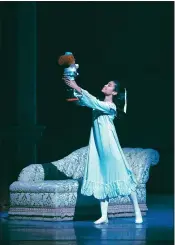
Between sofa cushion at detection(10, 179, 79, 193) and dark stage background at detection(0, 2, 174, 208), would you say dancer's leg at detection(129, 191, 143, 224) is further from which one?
dark stage background at detection(0, 2, 174, 208)

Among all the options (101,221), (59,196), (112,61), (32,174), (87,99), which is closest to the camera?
(87,99)

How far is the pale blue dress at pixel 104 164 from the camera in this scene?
7328 millimetres

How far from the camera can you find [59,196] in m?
7.63

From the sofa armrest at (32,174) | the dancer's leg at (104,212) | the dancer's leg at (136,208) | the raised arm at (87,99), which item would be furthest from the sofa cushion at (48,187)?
the raised arm at (87,99)

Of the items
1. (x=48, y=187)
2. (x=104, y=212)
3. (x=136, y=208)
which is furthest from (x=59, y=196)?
(x=136, y=208)

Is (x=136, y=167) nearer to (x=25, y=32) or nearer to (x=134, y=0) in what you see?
(x=25, y=32)

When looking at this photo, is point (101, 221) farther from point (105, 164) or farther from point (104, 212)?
point (105, 164)

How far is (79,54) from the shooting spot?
10398 mm

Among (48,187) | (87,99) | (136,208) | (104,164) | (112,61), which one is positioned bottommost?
(136,208)

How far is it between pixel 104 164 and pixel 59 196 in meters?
0.59

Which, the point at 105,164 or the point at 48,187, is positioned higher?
the point at 105,164

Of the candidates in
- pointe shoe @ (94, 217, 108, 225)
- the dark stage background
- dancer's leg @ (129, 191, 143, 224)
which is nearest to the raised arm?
dancer's leg @ (129, 191, 143, 224)

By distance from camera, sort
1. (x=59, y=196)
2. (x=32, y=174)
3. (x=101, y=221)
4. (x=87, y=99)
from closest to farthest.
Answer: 1. (x=87, y=99)
2. (x=101, y=221)
3. (x=59, y=196)
4. (x=32, y=174)

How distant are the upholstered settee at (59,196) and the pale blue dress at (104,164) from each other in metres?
0.37
